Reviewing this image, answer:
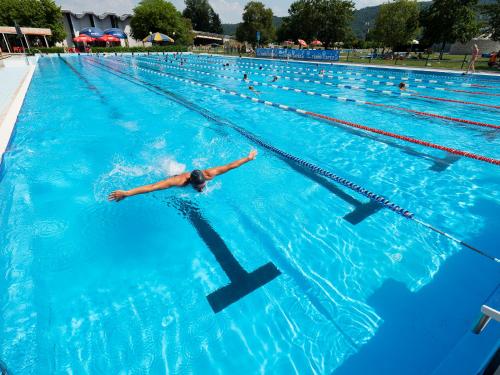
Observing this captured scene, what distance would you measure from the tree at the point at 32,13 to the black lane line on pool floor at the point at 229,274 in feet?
180

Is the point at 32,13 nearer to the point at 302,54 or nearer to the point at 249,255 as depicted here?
the point at 302,54

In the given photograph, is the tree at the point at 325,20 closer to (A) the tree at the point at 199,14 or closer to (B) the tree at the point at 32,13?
(B) the tree at the point at 32,13

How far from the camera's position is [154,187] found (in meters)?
3.80

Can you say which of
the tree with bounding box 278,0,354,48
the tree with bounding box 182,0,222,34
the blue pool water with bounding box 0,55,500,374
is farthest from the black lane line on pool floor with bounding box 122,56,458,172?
the tree with bounding box 182,0,222,34

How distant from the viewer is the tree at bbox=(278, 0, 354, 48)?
127 feet

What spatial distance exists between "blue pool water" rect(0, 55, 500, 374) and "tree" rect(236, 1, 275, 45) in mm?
54551

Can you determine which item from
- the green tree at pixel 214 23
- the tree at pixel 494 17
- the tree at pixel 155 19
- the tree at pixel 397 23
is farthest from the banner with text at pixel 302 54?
the green tree at pixel 214 23

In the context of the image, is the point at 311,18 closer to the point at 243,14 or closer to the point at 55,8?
the point at 243,14

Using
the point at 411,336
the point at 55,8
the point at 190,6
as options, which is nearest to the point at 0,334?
the point at 411,336

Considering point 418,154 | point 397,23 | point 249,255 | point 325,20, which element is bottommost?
point 249,255

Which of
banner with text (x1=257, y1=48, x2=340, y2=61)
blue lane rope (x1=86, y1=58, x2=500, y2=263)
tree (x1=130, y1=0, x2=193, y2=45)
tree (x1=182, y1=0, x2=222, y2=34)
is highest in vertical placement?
tree (x1=182, y1=0, x2=222, y2=34)

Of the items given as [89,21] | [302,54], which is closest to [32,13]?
[89,21]

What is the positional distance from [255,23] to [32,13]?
119ft

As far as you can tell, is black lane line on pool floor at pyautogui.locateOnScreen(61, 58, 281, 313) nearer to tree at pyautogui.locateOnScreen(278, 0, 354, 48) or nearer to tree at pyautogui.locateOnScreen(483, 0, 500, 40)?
tree at pyautogui.locateOnScreen(483, 0, 500, 40)
